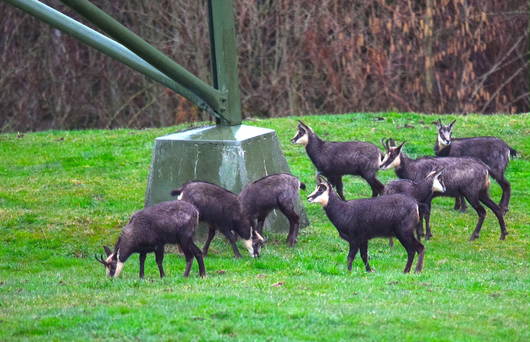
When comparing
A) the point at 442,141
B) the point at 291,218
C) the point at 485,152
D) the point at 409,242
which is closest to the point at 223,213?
the point at 291,218

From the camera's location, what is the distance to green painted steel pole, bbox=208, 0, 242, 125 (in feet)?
44.8

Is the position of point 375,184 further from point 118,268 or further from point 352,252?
point 118,268

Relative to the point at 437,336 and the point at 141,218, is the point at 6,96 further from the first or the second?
the point at 437,336

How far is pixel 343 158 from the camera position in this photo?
1463 centimetres

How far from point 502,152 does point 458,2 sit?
489 inches

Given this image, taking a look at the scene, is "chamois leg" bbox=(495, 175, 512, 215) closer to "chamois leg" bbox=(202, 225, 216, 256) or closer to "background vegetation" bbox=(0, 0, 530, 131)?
"chamois leg" bbox=(202, 225, 216, 256)

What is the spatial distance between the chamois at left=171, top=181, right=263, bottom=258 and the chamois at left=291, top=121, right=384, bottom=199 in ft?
8.67

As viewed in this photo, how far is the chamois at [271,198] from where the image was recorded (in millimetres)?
12680

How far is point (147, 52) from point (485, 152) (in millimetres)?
5628

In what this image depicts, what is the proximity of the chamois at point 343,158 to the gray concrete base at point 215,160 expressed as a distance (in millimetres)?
991

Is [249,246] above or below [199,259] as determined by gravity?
below

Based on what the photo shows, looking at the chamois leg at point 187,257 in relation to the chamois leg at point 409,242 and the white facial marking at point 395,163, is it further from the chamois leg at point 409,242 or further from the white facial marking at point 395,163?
the white facial marking at point 395,163

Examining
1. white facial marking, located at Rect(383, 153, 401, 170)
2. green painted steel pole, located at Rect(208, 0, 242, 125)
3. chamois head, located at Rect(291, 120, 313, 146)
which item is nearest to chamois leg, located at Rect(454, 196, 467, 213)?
white facial marking, located at Rect(383, 153, 401, 170)

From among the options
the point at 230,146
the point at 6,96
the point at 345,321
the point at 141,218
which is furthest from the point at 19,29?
the point at 345,321
